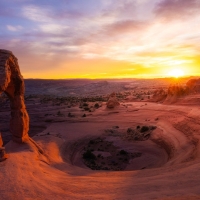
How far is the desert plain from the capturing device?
299 inches

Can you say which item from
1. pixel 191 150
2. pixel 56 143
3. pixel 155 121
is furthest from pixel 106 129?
pixel 191 150

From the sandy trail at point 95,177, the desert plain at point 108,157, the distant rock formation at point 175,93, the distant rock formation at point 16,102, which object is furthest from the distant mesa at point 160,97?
the distant rock formation at point 16,102

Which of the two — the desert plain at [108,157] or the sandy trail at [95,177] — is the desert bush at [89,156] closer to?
the desert plain at [108,157]

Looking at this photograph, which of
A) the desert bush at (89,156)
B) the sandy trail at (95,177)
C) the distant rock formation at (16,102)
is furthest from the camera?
the desert bush at (89,156)

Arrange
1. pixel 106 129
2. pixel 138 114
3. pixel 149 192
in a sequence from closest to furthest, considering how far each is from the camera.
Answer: pixel 149 192 < pixel 106 129 < pixel 138 114

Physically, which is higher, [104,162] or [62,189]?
[62,189]

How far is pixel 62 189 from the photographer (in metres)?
8.07

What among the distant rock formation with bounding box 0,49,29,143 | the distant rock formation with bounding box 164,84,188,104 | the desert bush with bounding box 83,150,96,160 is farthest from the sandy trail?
the distant rock formation with bounding box 164,84,188,104

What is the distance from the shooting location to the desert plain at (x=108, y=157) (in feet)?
24.9

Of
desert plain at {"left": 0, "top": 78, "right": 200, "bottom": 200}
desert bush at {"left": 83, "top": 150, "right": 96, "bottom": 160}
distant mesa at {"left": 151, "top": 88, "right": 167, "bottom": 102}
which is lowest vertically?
desert bush at {"left": 83, "top": 150, "right": 96, "bottom": 160}

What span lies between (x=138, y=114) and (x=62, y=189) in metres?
21.4

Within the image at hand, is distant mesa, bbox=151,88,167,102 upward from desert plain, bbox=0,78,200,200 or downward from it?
Result: upward

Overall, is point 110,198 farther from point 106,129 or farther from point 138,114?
point 138,114

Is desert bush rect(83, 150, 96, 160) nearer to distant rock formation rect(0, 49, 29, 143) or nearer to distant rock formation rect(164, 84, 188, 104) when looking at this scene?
distant rock formation rect(0, 49, 29, 143)
